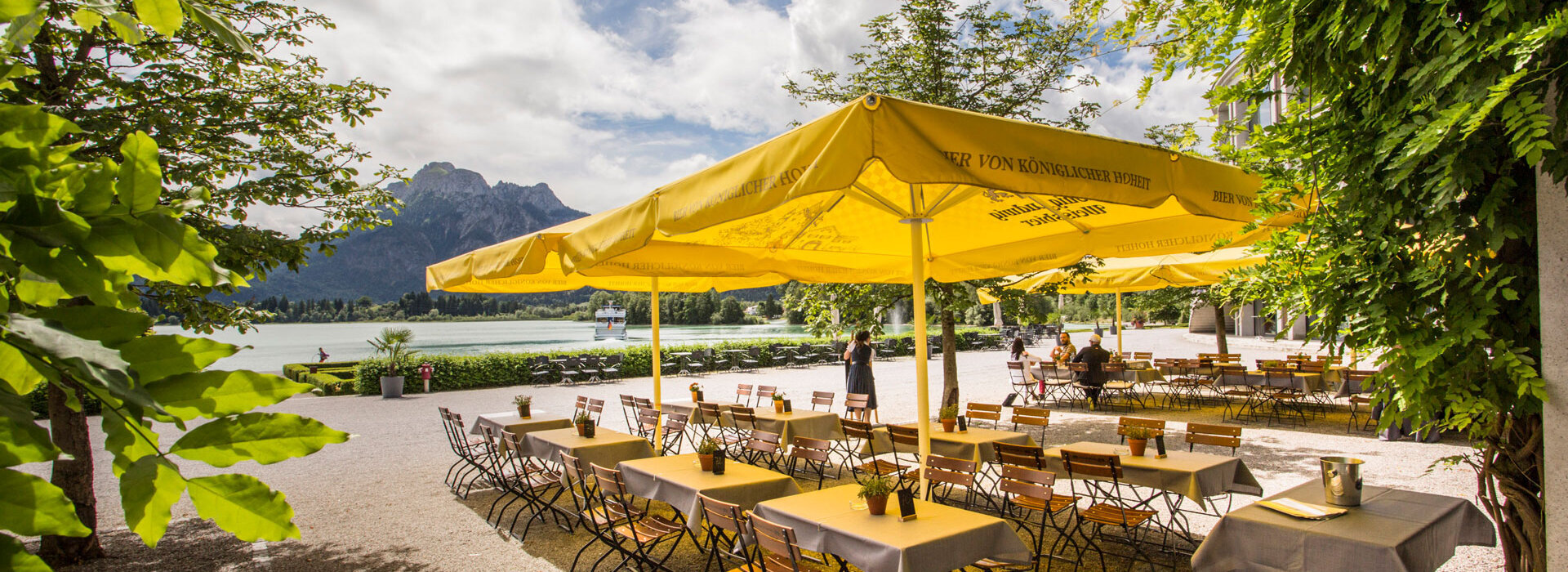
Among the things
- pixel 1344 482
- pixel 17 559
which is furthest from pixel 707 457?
pixel 17 559

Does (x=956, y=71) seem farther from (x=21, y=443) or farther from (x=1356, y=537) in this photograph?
(x=21, y=443)

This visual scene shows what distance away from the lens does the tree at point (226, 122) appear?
16.1 feet

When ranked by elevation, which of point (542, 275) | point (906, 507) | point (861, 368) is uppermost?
point (542, 275)

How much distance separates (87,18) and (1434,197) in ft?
11.8

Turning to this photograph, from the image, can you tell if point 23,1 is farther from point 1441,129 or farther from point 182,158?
point 182,158

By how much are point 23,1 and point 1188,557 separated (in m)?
6.85

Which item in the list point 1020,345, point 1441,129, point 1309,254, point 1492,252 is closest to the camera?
point 1441,129

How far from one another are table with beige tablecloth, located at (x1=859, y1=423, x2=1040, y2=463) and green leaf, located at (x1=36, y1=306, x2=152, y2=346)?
6.89 metres

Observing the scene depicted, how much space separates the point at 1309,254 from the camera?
320 centimetres

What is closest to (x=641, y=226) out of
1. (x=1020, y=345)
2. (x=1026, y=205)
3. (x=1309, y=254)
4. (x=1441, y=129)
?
(x=1026, y=205)

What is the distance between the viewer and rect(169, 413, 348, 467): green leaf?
60cm

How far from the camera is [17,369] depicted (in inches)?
24.4

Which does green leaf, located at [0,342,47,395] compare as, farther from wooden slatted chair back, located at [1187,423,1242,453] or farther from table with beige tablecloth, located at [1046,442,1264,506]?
wooden slatted chair back, located at [1187,423,1242,453]

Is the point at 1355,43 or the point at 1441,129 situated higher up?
the point at 1355,43
